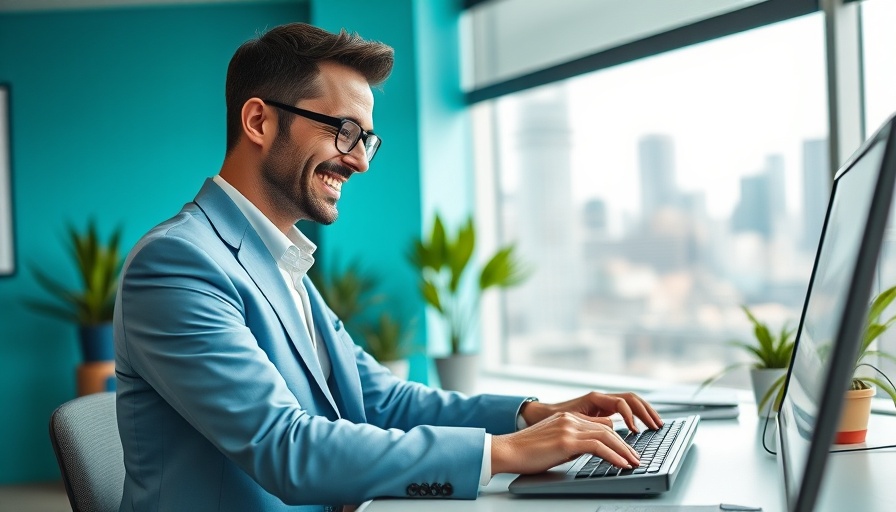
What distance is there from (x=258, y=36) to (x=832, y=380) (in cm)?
151

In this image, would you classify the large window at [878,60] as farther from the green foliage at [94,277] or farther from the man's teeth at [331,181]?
the green foliage at [94,277]

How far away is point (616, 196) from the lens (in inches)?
173

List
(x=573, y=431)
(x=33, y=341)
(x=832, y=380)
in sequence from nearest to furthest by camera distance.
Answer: (x=832, y=380), (x=573, y=431), (x=33, y=341)

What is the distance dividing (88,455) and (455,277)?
312cm

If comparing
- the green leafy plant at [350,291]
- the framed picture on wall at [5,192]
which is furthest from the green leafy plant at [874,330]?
the framed picture on wall at [5,192]

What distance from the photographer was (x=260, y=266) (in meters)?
1.68

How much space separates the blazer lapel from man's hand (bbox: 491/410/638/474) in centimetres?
43

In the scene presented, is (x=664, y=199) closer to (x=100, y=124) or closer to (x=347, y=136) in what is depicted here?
(x=347, y=136)

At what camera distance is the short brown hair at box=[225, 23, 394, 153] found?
1784 millimetres

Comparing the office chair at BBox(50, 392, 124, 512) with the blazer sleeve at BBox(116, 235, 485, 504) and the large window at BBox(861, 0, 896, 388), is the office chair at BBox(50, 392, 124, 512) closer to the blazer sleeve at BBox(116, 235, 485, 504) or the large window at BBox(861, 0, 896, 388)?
the blazer sleeve at BBox(116, 235, 485, 504)

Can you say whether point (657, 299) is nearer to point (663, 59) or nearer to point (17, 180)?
point (663, 59)

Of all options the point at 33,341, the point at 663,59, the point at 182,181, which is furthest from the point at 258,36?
the point at 33,341

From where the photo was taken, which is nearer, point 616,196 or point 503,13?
point 616,196

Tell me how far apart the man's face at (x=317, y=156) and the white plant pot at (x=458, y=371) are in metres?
2.78
